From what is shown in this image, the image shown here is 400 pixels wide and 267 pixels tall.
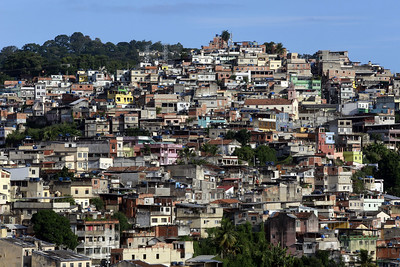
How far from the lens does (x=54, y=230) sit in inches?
1868

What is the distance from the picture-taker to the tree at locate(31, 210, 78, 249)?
4738cm

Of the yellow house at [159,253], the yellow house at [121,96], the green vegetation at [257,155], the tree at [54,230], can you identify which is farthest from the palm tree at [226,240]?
the yellow house at [121,96]

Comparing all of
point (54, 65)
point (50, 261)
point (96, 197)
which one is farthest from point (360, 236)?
point (54, 65)

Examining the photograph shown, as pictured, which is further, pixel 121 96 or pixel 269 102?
pixel 121 96

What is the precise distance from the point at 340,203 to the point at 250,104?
84.0 feet

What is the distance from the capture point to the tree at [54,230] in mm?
47375

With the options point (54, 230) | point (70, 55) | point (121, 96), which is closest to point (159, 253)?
point (54, 230)

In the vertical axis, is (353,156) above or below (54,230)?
above

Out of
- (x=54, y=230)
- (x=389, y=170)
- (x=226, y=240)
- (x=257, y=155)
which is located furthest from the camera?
(x=257, y=155)

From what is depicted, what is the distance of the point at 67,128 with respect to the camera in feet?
251

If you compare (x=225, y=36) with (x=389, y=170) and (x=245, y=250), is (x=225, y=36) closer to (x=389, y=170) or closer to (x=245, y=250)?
(x=389, y=170)

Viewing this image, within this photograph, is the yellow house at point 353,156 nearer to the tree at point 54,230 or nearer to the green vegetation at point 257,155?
the green vegetation at point 257,155

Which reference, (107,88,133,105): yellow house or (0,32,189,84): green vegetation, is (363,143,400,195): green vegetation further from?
(0,32,189,84): green vegetation

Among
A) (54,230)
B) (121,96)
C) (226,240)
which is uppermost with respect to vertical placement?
(121,96)
